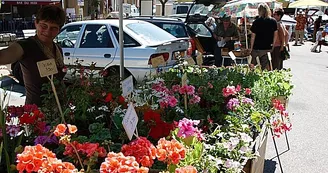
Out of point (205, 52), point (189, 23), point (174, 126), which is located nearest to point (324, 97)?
point (205, 52)

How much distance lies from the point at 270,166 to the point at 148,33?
11.5 ft

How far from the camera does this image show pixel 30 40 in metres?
2.36

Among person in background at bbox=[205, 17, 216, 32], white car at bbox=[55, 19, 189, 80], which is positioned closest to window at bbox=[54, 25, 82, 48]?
white car at bbox=[55, 19, 189, 80]

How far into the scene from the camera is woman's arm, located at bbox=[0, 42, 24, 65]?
2145mm

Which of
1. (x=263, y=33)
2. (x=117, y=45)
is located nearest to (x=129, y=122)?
(x=117, y=45)

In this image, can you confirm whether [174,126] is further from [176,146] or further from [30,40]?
[30,40]

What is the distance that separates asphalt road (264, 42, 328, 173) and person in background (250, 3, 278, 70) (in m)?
1.11

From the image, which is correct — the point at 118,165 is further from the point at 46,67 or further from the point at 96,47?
the point at 96,47

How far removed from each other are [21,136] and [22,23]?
17.2 metres

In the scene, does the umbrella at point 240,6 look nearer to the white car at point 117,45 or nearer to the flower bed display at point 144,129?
the white car at point 117,45

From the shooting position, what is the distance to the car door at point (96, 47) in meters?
6.14

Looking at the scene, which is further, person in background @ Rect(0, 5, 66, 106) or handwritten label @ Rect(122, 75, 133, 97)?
person in background @ Rect(0, 5, 66, 106)

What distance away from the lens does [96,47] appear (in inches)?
246

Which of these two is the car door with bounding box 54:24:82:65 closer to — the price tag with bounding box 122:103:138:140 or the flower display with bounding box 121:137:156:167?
the price tag with bounding box 122:103:138:140
